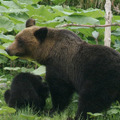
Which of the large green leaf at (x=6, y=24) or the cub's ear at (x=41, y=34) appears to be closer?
the cub's ear at (x=41, y=34)

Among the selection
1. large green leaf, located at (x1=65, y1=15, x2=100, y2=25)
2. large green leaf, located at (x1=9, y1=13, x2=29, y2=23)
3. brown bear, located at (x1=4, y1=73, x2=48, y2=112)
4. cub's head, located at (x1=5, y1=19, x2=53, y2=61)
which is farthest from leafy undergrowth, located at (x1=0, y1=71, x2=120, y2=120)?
large green leaf, located at (x1=9, y1=13, x2=29, y2=23)

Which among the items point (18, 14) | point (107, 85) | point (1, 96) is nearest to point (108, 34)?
point (107, 85)

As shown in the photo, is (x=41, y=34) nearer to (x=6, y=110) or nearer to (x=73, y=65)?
(x=73, y=65)

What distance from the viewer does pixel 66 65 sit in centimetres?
533

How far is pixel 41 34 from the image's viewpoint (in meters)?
5.57

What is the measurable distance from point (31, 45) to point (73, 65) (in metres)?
0.94

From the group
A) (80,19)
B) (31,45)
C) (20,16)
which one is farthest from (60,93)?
(20,16)

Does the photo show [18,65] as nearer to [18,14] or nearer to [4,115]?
[18,14]

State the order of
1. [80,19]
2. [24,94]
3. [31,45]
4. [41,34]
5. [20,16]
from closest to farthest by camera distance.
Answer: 1. [24,94]
2. [41,34]
3. [31,45]
4. [80,19]
5. [20,16]

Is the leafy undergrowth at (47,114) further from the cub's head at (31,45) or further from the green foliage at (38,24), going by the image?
the cub's head at (31,45)

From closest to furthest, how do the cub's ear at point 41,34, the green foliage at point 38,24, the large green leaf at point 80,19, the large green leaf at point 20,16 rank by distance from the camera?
1. the cub's ear at point 41,34
2. the green foliage at point 38,24
3. the large green leaf at point 80,19
4. the large green leaf at point 20,16

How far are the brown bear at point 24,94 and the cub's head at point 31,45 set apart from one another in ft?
1.36

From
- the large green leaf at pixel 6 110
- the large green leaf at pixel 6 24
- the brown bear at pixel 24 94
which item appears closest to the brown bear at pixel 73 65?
the brown bear at pixel 24 94

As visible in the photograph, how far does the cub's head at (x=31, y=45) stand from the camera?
564 cm
